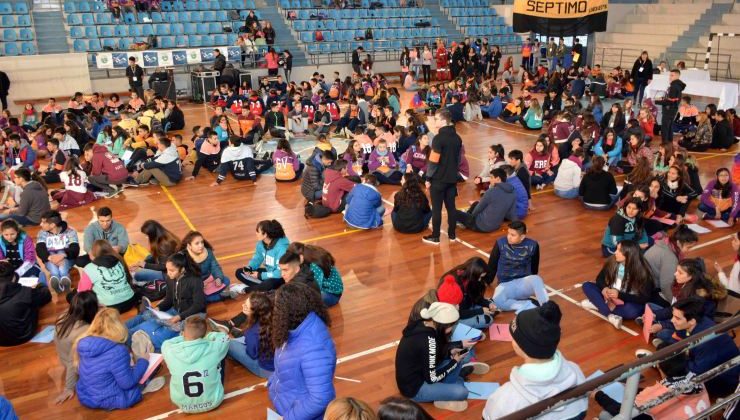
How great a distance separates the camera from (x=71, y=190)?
10039 mm

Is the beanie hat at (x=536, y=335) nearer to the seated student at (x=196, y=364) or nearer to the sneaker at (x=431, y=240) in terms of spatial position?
the seated student at (x=196, y=364)

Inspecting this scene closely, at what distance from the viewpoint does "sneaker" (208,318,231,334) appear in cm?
564

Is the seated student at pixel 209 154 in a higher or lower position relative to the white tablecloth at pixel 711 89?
lower

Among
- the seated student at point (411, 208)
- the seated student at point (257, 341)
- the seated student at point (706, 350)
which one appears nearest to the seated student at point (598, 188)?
the seated student at point (411, 208)

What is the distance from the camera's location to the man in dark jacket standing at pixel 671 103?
43.4 ft

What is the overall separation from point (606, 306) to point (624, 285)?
296mm

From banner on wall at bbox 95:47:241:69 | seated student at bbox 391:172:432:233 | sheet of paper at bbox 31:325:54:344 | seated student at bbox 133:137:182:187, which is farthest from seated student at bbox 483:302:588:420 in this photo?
banner on wall at bbox 95:47:241:69

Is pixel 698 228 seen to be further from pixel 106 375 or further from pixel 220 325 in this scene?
pixel 106 375

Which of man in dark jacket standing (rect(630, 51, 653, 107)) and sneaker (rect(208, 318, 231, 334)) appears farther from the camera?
man in dark jacket standing (rect(630, 51, 653, 107))

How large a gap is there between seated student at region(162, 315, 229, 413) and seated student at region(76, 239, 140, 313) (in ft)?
5.93

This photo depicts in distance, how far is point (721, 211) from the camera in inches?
356

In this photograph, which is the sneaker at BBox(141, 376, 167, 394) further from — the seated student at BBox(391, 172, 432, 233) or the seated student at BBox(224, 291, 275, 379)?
the seated student at BBox(391, 172, 432, 233)

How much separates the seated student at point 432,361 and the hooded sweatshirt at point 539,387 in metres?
0.89

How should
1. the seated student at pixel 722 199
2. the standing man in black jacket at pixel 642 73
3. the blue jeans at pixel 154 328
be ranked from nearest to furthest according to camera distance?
the blue jeans at pixel 154 328 < the seated student at pixel 722 199 < the standing man in black jacket at pixel 642 73
